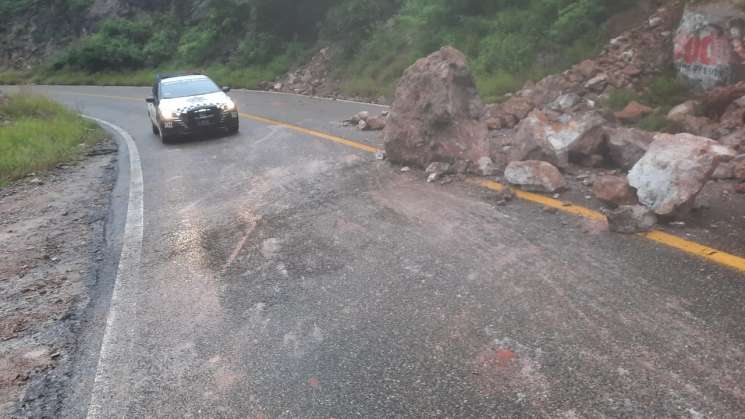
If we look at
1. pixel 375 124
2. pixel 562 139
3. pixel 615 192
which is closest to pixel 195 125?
pixel 375 124

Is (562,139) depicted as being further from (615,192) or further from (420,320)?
(420,320)

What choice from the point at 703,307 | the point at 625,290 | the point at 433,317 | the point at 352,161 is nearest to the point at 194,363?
the point at 433,317

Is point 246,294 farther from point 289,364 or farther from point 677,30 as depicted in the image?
point 677,30

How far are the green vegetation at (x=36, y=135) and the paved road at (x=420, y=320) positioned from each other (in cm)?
694

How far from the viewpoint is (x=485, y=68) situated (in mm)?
15734

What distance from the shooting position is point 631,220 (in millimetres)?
5273

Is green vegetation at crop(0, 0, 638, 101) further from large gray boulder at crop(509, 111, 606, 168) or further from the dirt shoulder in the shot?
the dirt shoulder

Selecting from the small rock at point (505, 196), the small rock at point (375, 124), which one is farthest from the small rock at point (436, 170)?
the small rock at point (375, 124)

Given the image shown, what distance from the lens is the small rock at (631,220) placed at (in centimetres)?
525

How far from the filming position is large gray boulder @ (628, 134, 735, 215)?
17.2 feet

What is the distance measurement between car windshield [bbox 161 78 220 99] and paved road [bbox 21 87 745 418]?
27.0ft

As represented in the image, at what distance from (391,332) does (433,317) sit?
340mm

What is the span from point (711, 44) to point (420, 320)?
913 cm

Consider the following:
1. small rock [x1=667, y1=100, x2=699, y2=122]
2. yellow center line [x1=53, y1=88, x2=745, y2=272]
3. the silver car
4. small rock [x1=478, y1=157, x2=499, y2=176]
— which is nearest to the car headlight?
the silver car
